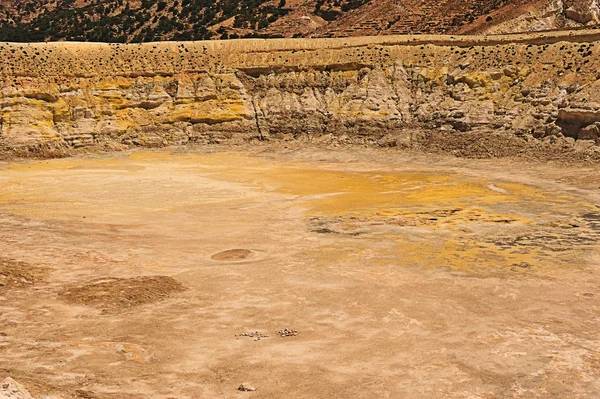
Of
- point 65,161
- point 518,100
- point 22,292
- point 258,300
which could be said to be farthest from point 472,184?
point 65,161

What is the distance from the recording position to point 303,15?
8200cm

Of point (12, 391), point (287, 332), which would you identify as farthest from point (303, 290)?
point (12, 391)

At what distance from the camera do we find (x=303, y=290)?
58.3 ft

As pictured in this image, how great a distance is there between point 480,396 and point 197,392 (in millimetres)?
4937

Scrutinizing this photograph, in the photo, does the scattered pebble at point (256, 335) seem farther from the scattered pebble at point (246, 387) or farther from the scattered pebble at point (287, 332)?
the scattered pebble at point (246, 387)

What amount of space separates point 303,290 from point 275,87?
3722 centimetres

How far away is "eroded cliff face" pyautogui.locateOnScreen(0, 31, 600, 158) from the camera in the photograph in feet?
154

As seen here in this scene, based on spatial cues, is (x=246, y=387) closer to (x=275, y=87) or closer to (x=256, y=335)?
(x=256, y=335)

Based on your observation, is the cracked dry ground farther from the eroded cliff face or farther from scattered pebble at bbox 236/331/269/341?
the eroded cliff face

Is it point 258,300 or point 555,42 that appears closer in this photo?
point 258,300

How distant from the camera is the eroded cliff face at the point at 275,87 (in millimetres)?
47000

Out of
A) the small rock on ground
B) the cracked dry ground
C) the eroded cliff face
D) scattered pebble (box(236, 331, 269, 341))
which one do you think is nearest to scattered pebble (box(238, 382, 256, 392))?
the cracked dry ground

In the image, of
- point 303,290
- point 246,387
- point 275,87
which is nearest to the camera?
point 246,387

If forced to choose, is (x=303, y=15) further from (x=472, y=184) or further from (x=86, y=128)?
(x=472, y=184)
